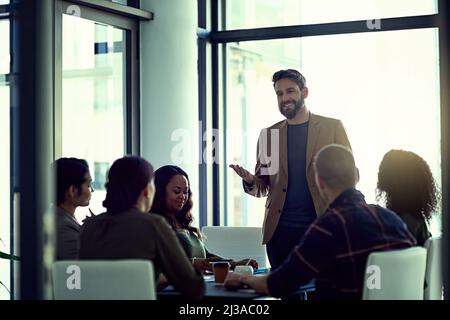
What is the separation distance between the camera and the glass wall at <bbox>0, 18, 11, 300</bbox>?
16.3 feet

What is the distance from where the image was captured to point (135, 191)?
114 inches

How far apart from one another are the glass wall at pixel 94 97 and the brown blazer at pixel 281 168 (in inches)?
55.0

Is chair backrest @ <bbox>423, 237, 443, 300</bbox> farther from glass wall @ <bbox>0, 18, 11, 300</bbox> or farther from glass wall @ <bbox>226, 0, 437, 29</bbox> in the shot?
glass wall @ <bbox>226, 0, 437, 29</bbox>

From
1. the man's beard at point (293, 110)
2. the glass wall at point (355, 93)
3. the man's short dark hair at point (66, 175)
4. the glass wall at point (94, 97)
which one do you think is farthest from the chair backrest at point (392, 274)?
the glass wall at point (355, 93)

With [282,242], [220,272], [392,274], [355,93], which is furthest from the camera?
[355,93]

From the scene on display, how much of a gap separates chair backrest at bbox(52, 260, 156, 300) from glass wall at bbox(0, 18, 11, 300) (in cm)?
244

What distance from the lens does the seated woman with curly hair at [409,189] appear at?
12.0ft

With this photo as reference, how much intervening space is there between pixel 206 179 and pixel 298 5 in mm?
1670

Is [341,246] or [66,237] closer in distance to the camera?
[341,246]

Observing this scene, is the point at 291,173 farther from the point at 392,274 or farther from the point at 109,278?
the point at 109,278

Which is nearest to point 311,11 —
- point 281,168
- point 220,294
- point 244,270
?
point 281,168

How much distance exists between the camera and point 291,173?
4.48 m

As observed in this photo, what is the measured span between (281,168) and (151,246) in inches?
72.3
